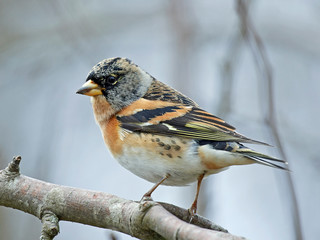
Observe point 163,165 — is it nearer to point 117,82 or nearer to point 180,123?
point 180,123

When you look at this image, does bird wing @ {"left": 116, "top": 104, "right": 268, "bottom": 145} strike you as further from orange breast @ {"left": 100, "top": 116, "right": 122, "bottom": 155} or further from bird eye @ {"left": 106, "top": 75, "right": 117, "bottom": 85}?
bird eye @ {"left": 106, "top": 75, "right": 117, "bottom": 85}

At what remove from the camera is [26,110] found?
6859 mm

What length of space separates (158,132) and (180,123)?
0.19 metres

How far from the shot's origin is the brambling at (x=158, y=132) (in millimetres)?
3268

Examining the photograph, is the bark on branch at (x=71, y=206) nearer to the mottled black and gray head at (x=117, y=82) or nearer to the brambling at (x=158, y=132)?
the brambling at (x=158, y=132)

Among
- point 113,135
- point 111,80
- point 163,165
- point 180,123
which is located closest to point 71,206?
point 163,165

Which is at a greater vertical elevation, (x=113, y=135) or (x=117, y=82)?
(x=117, y=82)

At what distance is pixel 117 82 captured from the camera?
159 inches

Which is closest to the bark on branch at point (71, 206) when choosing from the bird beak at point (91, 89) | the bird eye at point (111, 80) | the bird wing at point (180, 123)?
the bird wing at point (180, 123)

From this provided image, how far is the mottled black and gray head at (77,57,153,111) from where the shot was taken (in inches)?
154

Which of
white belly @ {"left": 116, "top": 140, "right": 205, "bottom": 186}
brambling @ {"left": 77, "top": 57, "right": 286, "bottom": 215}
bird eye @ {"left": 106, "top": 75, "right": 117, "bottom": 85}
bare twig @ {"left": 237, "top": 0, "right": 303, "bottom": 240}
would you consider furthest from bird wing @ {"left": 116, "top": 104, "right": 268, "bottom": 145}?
bare twig @ {"left": 237, "top": 0, "right": 303, "bottom": 240}

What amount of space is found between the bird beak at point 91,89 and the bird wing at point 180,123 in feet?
0.87

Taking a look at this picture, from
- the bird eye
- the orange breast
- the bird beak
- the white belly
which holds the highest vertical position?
the bird eye

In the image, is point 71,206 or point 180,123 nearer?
point 71,206
